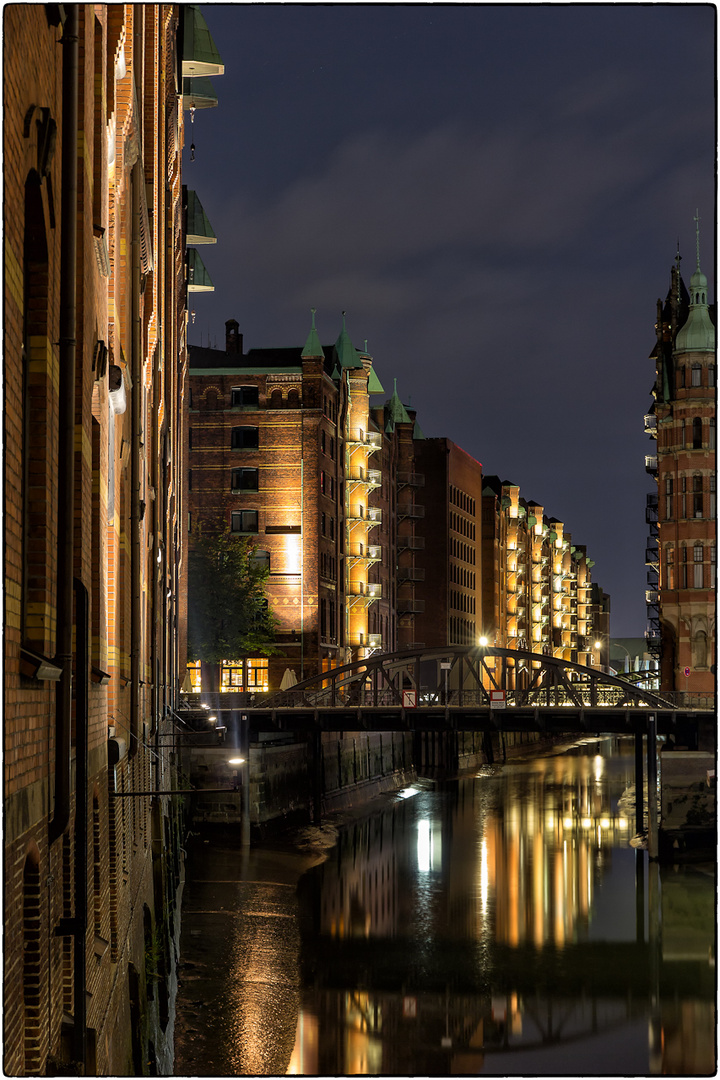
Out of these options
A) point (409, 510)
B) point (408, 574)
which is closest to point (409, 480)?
point (409, 510)

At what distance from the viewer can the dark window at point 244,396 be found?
69.4 meters

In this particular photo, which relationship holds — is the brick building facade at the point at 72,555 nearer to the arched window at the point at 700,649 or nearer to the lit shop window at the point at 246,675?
the lit shop window at the point at 246,675

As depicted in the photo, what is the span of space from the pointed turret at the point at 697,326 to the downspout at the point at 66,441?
199 feet

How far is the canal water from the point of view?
2367cm

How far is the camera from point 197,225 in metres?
62.9

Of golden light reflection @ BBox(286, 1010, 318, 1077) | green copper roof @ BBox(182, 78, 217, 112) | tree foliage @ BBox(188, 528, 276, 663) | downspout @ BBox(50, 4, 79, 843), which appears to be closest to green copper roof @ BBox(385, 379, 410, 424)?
tree foliage @ BBox(188, 528, 276, 663)

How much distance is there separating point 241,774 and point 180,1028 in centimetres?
2653

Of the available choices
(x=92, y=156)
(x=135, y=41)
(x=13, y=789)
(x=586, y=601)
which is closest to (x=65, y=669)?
(x=13, y=789)

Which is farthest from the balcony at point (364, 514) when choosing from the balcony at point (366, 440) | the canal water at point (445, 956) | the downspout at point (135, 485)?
the downspout at point (135, 485)

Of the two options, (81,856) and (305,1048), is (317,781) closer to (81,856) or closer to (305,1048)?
(305,1048)

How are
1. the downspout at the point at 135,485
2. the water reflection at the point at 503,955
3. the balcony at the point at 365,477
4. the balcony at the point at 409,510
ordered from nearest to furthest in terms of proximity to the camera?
the downspout at the point at 135,485 < the water reflection at the point at 503,955 < the balcony at the point at 365,477 < the balcony at the point at 409,510

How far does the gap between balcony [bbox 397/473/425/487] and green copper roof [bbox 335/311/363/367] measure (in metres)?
14.5

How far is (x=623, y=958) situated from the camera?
105 feet

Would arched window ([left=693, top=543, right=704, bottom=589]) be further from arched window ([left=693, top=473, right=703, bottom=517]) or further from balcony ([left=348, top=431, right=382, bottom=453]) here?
balcony ([left=348, top=431, right=382, bottom=453])
